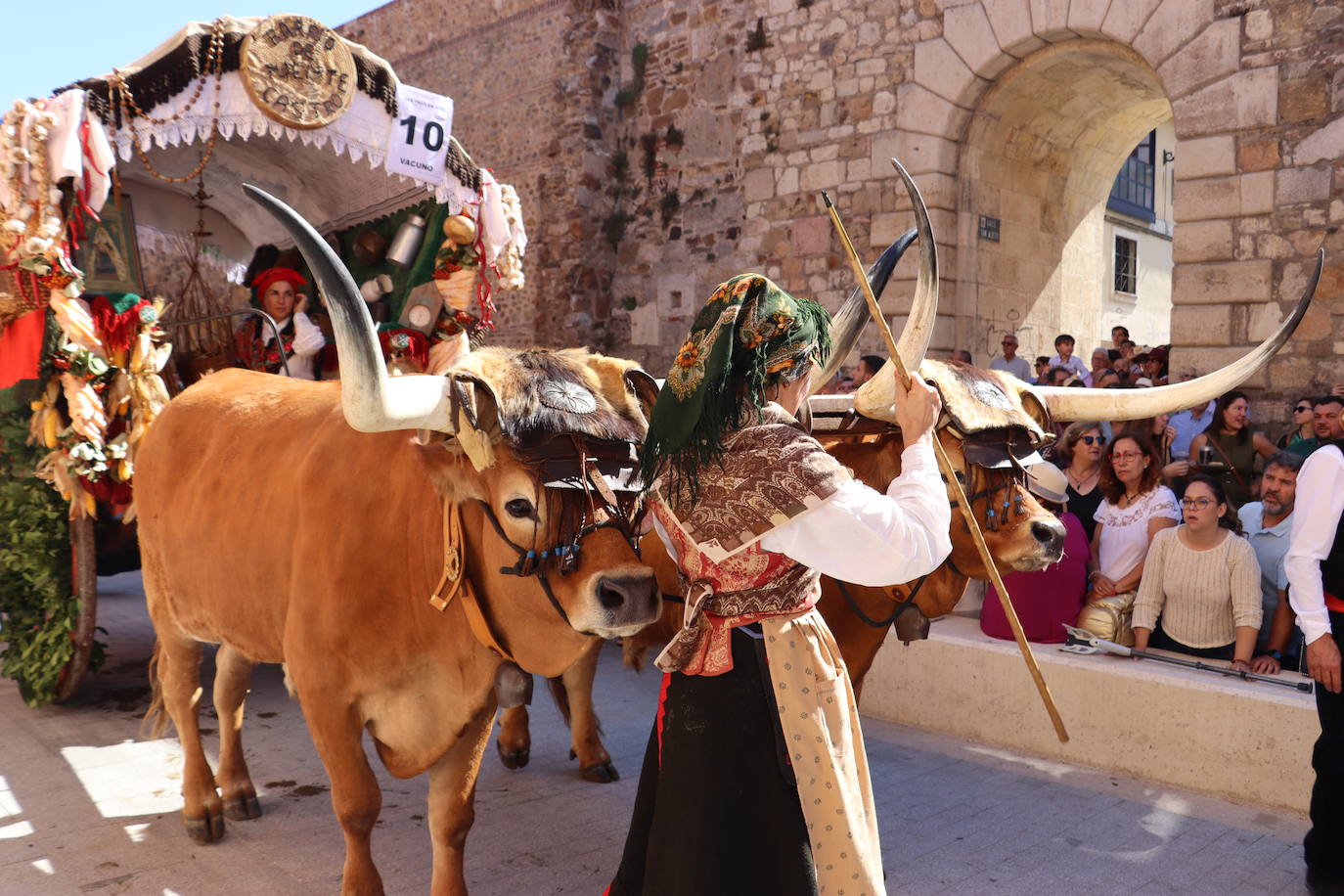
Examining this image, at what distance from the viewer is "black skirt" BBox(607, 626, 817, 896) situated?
7.24ft

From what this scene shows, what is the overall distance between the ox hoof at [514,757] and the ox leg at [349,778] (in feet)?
5.57

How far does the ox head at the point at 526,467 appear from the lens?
2328 mm

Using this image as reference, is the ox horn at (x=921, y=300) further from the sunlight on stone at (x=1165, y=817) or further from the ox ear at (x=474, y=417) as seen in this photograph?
the sunlight on stone at (x=1165, y=817)

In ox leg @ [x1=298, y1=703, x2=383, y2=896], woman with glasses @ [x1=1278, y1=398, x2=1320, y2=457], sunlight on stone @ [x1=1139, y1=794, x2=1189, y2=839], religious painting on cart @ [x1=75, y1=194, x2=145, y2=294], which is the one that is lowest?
sunlight on stone @ [x1=1139, y1=794, x2=1189, y2=839]

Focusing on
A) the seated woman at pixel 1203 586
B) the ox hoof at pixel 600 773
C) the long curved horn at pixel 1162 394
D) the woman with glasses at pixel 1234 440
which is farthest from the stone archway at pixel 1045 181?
the ox hoof at pixel 600 773

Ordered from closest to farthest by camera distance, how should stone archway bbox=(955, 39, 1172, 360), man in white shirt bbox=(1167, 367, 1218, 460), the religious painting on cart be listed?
the religious painting on cart → man in white shirt bbox=(1167, 367, 1218, 460) → stone archway bbox=(955, 39, 1172, 360)

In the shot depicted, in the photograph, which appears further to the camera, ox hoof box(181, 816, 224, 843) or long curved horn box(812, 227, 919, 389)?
ox hoof box(181, 816, 224, 843)

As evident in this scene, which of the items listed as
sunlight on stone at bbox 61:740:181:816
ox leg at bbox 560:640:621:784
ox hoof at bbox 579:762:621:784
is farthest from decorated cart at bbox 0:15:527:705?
ox hoof at bbox 579:762:621:784

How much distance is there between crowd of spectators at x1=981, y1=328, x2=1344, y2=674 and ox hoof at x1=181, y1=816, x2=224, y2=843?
10.5ft

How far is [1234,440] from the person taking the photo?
7.33 metres

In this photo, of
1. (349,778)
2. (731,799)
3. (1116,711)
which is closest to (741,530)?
(731,799)

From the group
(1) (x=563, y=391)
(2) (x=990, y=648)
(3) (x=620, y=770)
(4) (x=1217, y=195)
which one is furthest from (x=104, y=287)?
(4) (x=1217, y=195)

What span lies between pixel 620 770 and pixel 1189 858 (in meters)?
2.29

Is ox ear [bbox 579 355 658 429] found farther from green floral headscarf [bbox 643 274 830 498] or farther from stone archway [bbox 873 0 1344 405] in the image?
stone archway [bbox 873 0 1344 405]
